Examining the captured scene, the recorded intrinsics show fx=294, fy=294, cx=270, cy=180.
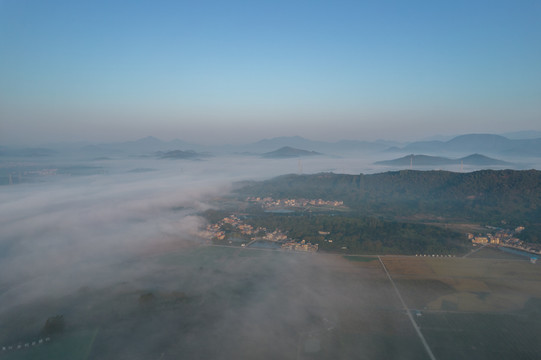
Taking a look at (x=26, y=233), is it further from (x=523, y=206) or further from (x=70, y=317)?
(x=523, y=206)

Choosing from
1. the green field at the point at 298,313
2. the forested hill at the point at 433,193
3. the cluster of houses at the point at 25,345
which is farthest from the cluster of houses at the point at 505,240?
the cluster of houses at the point at 25,345

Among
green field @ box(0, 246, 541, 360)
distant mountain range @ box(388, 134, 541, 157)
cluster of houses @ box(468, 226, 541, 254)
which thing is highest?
distant mountain range @ box(388, 134, 541, 157)

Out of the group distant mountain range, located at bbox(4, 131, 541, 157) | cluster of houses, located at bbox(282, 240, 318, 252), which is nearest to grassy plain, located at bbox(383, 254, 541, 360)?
cluster of houses, located at bbox(282, 240, 318, 252)

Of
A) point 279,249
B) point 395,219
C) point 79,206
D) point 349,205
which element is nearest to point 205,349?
point 279,249

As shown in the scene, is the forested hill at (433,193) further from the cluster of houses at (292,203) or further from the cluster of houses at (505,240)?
the cluster of houses at (505,240)

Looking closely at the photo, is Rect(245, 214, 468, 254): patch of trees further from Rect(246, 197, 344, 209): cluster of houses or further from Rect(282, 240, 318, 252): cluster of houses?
Rect(246, 197, 344, 209): cluster of houses

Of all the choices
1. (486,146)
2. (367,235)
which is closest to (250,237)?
(367,235)
